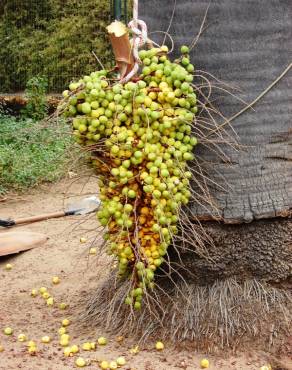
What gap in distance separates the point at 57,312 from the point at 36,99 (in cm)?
598

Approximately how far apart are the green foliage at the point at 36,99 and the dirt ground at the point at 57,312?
388 centimetres

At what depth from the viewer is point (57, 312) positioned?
3.86 meters

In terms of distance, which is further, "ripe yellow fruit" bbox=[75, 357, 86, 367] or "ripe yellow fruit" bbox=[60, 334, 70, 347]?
"ripe yellow fruit" bbox=[60, 334, 70, 347]

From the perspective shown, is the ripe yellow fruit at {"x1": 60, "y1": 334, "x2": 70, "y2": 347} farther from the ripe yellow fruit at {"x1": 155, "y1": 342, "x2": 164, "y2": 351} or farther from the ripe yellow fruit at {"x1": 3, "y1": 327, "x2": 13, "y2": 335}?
the ripe yellow fruit at {"x1": 155, "y1": 342, "x2": 164, "y2": 351}

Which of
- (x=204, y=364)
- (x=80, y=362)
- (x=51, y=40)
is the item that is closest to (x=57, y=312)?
(x=80, y=362)

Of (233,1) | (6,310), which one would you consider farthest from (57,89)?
(233,1)

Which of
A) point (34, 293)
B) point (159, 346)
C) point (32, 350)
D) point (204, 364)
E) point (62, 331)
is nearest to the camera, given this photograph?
point (204, 364)

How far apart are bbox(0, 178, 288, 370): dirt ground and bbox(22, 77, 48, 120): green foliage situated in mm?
3883

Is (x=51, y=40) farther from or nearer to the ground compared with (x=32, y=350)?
farther from the ground

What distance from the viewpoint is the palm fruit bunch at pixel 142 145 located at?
2936 millimetres

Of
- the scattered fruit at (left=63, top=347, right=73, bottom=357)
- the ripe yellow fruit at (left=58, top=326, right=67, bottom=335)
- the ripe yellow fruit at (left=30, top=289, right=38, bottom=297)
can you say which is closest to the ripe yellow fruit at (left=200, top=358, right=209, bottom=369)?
the scattered fruit at (left=63, top=347, right=73, bottom=357)

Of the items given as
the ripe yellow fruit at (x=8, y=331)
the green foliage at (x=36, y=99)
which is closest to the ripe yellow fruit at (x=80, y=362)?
the ripe yellow fruit at (x=8, y=331)

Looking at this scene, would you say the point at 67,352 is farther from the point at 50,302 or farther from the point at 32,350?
the point at 50,302

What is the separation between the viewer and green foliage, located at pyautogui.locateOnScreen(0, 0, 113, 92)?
33.6 ft
